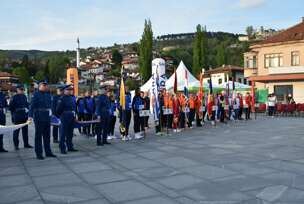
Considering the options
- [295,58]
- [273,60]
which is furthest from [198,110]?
[273,60]

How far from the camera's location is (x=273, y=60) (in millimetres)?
49719

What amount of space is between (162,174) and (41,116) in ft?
14.5

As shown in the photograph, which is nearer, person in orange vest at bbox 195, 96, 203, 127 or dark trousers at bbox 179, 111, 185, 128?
dark trousers at bbox 179, 111, 185, 128

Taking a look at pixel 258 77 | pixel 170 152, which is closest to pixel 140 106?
pixel 170 152

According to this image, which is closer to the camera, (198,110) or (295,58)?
(198,110)

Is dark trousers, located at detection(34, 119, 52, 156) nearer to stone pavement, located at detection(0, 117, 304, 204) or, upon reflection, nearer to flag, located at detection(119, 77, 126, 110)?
stone pavement, located at detection(0, 117, 304, 204)

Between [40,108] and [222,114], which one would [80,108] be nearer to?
[40,108]

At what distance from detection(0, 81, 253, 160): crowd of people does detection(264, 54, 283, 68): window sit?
2590 centimetres

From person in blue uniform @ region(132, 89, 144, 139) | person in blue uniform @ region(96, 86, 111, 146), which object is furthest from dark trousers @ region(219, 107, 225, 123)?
person in blue uniform @ region(96, 86, 111, 146)

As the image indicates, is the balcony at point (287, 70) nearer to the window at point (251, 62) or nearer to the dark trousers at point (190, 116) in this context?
the window at point (251, 62)

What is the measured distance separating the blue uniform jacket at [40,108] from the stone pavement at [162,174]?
1.21 m

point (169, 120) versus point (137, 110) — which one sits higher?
point (137, 110)

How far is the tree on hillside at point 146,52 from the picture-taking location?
62562 mm

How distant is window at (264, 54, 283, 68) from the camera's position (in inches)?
1927
